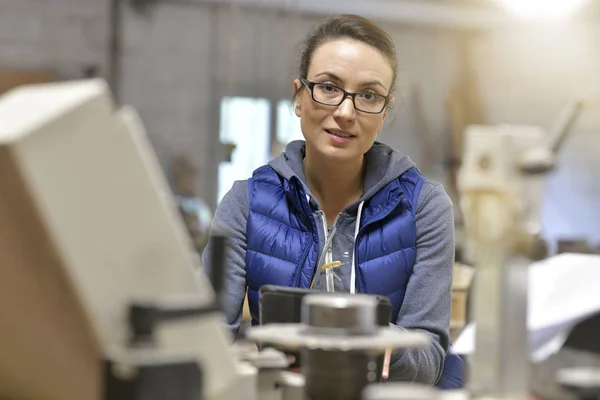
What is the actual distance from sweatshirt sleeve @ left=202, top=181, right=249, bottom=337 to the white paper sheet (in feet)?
1.76

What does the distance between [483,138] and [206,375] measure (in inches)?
14.4

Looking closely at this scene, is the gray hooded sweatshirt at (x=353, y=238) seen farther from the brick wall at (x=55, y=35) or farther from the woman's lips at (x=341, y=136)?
the brick wall at (x=55, y=35)

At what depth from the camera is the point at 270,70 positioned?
616 centimetres

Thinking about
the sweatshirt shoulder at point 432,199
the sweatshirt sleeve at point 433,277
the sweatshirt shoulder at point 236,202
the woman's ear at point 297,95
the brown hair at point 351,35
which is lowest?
the sweatshirt sleeve at point 433,277

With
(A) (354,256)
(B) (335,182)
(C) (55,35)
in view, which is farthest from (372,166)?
(C) (55,35)

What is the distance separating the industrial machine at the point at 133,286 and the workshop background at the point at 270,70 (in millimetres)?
4749

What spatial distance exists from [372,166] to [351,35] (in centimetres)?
27

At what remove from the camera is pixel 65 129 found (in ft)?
2.52

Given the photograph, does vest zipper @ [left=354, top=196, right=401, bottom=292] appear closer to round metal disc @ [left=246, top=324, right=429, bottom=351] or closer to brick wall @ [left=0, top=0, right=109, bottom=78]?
round metal disc @ [left=246, top=324, right=429, bottom=351]

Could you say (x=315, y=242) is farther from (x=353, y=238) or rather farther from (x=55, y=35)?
(x=55, y=35)

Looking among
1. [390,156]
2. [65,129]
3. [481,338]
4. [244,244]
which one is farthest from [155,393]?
[390,156]

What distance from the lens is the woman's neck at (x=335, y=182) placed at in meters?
1.80

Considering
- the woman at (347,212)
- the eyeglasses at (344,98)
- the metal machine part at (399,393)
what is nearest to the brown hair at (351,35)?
the woman at (347,212)

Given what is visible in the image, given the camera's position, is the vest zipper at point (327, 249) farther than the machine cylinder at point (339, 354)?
Yes
